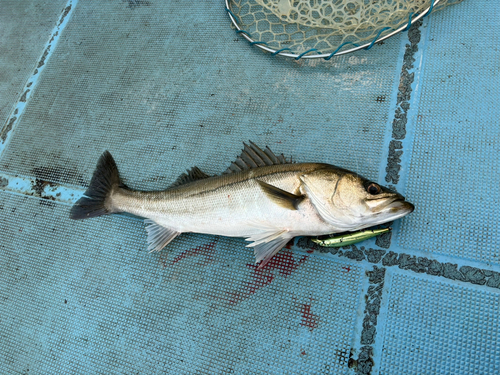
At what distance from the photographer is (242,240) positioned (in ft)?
8.75

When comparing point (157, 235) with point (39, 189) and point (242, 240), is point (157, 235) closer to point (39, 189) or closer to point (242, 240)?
point (242, 240)

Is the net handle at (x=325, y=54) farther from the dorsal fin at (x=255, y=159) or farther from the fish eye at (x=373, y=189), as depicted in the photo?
the fish eye at (x=373, y=189)

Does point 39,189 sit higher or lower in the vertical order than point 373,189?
lower

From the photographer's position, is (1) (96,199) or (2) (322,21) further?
(2) (322,21)

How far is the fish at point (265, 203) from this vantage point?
6.81ft

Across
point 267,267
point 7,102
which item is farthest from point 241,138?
point 7,102

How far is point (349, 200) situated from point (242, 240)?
102 centimetres

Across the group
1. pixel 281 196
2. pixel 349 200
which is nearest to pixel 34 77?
pixel 281 196

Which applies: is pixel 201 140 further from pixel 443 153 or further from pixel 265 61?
pixel 443 153

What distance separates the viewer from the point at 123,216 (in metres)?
2.97

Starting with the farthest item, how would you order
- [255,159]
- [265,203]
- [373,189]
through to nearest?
[255,159]
[265,203]
[373,189]

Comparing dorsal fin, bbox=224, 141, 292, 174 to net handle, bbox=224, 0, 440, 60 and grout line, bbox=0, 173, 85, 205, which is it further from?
grout line, bbox=0, 173, 85, 205

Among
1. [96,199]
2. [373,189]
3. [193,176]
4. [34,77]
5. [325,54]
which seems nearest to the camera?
[373,189]

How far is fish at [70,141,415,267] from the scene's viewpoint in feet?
6.81
